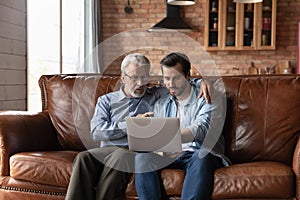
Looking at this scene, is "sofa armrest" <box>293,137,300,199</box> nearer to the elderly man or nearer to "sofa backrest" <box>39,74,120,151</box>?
the elderly man

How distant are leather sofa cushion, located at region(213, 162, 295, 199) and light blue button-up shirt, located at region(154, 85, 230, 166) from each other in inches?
8.4

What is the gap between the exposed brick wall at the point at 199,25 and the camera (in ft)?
23.1

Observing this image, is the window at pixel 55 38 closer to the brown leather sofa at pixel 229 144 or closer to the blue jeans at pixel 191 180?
the brown leather sofa at pixel 229 144

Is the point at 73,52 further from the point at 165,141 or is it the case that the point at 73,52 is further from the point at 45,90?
the point at 165,141

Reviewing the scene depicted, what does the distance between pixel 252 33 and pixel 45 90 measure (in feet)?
14.0

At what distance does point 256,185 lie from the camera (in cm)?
244

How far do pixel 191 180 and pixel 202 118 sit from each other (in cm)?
41

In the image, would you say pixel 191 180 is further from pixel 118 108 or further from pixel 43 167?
pixel 43 167

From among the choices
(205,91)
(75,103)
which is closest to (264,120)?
(205,91)

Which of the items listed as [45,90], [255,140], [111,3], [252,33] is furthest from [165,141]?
[111,3]

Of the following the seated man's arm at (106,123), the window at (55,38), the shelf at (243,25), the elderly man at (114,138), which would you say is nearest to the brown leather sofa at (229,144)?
the elderly man at (114,138)

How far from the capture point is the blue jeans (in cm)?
241

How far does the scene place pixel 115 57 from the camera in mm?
7387

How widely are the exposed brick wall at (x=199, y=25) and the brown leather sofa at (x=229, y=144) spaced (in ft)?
13.1
